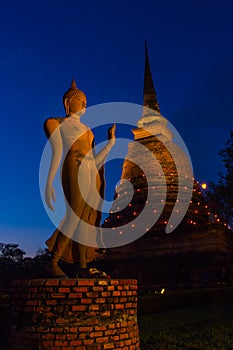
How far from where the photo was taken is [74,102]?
614 cm

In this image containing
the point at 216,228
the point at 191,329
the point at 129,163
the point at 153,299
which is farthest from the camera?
the point at 129,163

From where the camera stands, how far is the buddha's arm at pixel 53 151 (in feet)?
18.9

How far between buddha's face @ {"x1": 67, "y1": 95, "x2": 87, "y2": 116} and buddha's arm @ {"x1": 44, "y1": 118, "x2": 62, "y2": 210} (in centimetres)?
34

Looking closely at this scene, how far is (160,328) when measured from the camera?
369 inches

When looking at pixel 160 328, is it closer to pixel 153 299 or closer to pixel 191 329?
pixel 191 329

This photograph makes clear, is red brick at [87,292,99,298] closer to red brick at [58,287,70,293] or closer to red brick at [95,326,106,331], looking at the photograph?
red brick at [58,287,70,293]

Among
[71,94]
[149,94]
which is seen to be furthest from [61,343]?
[149,94]

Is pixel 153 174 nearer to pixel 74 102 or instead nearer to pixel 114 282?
pixel 74 102

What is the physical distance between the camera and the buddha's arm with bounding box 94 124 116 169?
20.0ft

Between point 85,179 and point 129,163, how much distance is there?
2819cm

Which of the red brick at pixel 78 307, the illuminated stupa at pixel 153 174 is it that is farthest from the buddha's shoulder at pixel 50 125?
the illuminated stupa at pixel 153 174

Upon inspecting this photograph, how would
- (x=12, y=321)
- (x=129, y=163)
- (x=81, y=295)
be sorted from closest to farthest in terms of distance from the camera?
(x=81, y=295) → (x=12, y=321) → (x=129, y=163)

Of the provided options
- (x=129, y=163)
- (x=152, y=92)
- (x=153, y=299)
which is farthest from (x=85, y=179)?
(x=152, y=92)

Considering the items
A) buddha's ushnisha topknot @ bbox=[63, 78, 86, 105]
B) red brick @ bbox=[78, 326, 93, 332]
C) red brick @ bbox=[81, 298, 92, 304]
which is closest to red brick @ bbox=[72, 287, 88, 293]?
red brick @ bbox=[81, 298, 92, 304]
